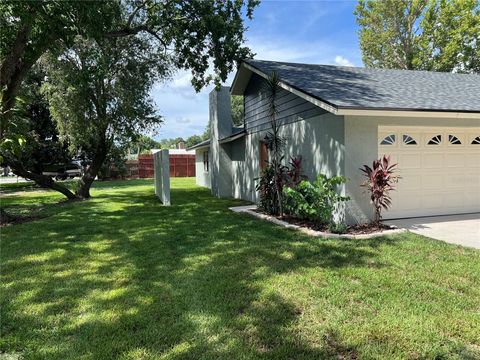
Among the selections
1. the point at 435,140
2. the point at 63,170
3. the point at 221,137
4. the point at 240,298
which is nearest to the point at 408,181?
the point at 435,140

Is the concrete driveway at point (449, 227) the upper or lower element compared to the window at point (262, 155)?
lower

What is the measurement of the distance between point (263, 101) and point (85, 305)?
9.07 meters

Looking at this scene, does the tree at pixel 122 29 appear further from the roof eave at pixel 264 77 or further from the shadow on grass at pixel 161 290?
the shadow on grass at pixel 161 290

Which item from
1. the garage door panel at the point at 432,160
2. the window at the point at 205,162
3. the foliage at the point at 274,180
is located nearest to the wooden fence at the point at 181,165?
the window at the point at 205,162

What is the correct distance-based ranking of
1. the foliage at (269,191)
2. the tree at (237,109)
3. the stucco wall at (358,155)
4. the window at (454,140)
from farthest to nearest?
the tree at (237,109)
the foliage at (269,191)
the window at (454,140)
the stucco wall at (358,155)

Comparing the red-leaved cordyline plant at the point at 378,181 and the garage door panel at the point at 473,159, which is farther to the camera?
the garage door panel at the point at 473,159

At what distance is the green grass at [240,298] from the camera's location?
3078 mm

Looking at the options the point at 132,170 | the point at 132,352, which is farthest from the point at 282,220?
the point at 132,170

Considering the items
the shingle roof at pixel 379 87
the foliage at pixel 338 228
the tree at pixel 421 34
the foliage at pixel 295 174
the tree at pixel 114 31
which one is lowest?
the foliage at pixel 338 228

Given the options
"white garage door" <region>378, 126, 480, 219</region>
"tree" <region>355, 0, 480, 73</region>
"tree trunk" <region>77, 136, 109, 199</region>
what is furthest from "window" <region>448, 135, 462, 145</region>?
"tree" <region>355, 0, 480, 73</region>

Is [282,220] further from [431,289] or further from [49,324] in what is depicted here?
[49,324]

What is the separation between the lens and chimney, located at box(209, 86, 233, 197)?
49.6 ft

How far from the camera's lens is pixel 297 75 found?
966 cm

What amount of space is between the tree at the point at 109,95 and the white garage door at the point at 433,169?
10013mm
